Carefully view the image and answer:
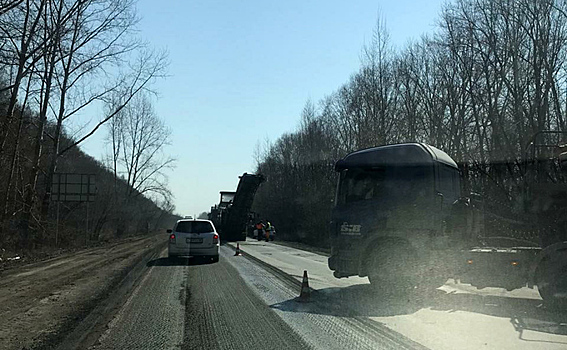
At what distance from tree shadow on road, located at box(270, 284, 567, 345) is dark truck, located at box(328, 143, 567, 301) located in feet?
A: 1.36

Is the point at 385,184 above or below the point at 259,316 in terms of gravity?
above

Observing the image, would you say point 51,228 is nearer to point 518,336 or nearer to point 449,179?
point 449,179

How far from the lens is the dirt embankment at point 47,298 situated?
8.40 meters

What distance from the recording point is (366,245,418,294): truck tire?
1259 centimetres

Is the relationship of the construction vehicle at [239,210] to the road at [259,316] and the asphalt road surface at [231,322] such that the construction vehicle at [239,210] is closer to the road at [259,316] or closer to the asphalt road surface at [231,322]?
the road at [259,316]

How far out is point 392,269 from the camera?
1269cm

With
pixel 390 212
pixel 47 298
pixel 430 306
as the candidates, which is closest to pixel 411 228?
pixel 390 212

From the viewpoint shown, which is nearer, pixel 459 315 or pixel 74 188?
pixel 459 315

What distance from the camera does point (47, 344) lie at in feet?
25.3

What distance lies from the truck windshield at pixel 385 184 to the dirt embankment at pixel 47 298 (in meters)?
6.01

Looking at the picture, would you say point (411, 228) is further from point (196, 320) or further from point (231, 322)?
point (196, 320)

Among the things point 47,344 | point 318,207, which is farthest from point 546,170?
point 318,207

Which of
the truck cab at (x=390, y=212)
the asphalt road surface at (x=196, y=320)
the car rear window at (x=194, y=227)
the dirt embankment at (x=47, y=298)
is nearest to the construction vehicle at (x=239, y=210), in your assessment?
the car rear window at (x=194, y=227)

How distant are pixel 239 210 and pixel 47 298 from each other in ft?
109
